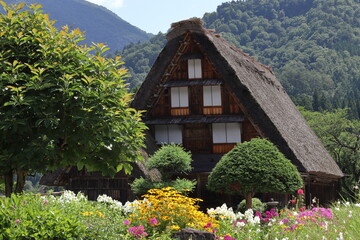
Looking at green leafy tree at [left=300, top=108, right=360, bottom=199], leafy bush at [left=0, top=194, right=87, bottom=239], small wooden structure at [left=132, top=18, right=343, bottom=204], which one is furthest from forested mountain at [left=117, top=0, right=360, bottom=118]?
leafy bush at [left=0, top=194, right=87, bottom=239]

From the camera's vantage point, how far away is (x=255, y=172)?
777 inches

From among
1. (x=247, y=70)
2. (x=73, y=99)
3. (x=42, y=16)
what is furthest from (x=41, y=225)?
(x=247, y=70)

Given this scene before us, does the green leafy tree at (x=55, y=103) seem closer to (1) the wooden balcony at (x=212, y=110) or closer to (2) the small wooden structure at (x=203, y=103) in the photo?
(2) the small wooden structure at (x=203, y=103)

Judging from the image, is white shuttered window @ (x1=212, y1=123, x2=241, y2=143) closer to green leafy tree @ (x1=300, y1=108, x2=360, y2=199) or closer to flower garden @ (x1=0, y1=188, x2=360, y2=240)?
flower garden @ (x1=0, y1=188, x2=360, y2=240)

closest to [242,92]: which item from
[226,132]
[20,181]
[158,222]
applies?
[226,132]

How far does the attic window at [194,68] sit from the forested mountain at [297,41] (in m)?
93.5

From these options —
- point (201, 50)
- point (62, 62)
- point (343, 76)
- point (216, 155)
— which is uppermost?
point (343, 76)

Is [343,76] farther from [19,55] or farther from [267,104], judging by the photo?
[19,55]

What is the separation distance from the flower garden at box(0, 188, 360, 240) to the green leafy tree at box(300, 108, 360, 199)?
2631 cm

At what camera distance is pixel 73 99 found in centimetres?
1181

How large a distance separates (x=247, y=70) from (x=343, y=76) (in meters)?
110

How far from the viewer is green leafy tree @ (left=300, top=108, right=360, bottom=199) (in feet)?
130

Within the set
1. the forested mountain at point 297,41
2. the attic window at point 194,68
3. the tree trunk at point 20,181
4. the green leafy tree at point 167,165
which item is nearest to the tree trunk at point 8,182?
the tree trunk at point 20,181

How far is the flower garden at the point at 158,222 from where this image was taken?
9484mm
